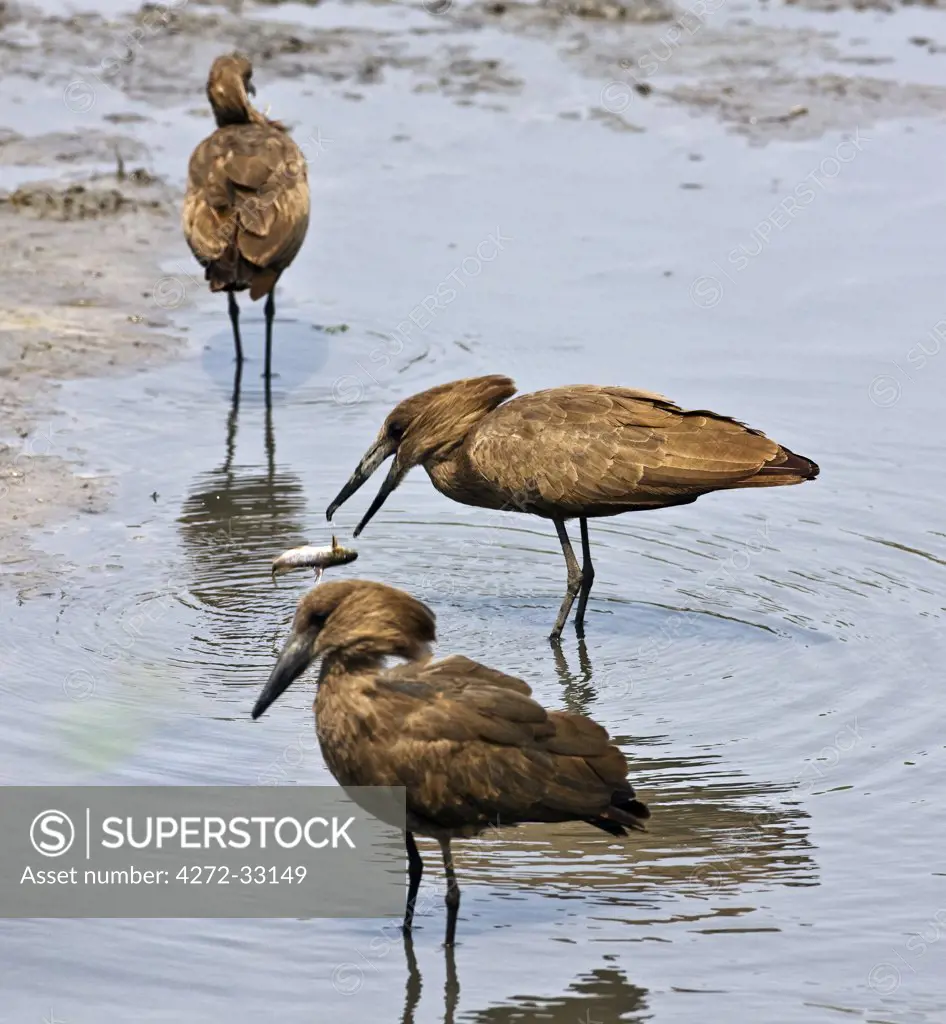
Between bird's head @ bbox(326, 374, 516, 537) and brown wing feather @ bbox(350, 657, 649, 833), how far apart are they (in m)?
2.90

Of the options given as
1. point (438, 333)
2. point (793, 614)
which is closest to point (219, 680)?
point (793, 614)

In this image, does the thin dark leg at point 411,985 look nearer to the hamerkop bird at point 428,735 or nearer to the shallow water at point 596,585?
the shallow water at point 596,585

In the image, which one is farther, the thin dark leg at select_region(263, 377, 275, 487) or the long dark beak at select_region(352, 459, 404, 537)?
the thin dark leg at select_region(263, 377, 275, 487)

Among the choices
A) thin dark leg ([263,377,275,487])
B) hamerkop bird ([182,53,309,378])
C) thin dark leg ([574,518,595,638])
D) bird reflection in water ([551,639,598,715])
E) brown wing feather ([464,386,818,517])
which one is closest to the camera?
bird reflection in water ([551,639,598,715])

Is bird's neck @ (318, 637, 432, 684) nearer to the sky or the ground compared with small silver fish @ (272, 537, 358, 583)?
nearer to the sky

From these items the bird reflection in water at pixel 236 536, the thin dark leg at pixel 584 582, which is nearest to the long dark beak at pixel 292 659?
the bird reflection in water at pixel 236 536

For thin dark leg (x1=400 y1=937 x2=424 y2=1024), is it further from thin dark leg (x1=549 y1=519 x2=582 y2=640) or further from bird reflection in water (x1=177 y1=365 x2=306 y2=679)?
thin dark leg (x1=549 y1=519 x2=582 y2=640)

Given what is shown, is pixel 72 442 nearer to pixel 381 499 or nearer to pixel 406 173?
pixel 381 499

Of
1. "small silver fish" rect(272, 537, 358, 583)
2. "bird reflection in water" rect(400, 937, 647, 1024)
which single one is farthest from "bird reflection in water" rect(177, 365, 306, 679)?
"bird reflection in water" rect(400, 937, 647, 1024)

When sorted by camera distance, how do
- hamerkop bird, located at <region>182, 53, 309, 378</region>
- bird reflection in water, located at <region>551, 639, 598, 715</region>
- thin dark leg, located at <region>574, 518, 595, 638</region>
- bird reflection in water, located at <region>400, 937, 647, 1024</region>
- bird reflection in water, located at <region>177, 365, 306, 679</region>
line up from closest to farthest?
bird reflection in water, located at <region>400, 937, 647, 1024</region>, bird reflection in water, located at <region>551, 639, 598, 715</region>, bird reflection in water, located at <region>177, 365, 306, 679</region>, thin dark leg, located at <region>574, 518, 595, 638</region>, hamerkop bird, located at <region>182, 53, 309, 378</region>

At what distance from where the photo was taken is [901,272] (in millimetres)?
13742

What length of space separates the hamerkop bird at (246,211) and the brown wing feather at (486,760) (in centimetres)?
595

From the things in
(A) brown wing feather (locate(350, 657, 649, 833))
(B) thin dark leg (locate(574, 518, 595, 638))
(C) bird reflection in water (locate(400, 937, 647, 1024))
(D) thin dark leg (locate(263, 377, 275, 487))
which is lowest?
(D) thin dark leg (locate(263, 377, 275, 487))

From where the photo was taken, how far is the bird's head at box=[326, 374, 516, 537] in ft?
29.8
